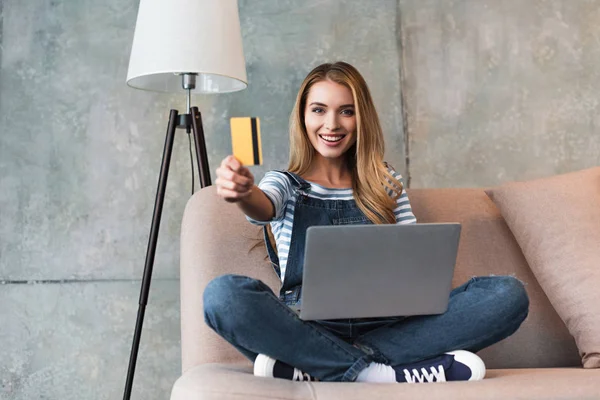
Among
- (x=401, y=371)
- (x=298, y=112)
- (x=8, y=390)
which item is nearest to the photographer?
(x=401, y=371)

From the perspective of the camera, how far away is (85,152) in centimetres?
307

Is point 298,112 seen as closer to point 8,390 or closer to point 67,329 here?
point 67,329

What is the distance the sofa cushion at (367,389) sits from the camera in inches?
59.8

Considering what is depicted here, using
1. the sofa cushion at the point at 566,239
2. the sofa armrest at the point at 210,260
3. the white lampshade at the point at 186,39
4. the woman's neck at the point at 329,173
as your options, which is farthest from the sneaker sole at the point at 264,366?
the white lampshade at the point at 186,39

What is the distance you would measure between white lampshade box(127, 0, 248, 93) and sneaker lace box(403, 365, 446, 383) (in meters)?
1.19

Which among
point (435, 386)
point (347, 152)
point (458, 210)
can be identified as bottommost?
point (435, 386)

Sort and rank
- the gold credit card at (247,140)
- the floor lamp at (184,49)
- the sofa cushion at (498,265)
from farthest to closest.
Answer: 1. the floor lamp at (184,49)
2. the sofa cushion at (498,265)
3. the gold credit card at (247,140)

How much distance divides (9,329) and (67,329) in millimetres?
212

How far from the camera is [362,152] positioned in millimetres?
2293

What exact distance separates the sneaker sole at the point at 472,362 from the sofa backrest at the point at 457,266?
1.28ft

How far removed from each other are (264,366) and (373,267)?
34 centimetres

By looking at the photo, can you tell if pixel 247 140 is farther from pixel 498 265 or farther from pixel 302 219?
pixel 498 265

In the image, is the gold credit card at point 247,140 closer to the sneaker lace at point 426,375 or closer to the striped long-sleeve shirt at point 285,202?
the striped long-sleeve shirt at point 285,202

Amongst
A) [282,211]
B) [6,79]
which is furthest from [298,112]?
[6,79]
